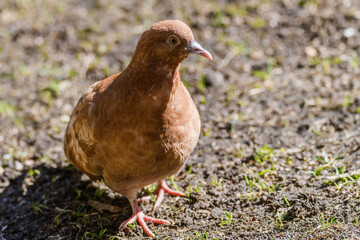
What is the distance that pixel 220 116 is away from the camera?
495 cm

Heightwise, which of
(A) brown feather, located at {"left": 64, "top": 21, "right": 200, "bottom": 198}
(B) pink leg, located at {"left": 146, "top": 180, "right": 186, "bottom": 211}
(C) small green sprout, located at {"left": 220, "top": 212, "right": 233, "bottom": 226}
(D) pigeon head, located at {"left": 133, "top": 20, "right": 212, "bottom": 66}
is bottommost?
(C) small green sprout, located at {"left": 220, "top": 212, "right": 233, "bottom": 226}

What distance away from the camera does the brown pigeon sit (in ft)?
10.3

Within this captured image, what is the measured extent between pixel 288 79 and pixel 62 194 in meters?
2.77

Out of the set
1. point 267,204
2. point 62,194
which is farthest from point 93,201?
point 267,204

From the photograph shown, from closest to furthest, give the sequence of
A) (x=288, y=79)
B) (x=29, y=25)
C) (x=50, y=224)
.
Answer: (x=50, y=224)
(x=288, y=79)
(x=29, y=25)

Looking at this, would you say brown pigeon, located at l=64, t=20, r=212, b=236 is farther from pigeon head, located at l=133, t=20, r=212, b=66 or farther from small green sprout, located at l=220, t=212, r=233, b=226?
small green sprout, located at l=220, t=212, r=233, b=226

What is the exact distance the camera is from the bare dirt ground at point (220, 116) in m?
3.67

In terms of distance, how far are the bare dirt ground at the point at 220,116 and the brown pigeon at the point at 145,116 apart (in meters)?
0.61

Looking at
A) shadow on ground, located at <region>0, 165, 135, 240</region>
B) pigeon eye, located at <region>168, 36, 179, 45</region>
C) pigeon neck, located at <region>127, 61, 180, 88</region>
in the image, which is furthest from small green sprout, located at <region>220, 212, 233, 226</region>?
pigeon eye, located at <region>168, 36, 179, 45</region>

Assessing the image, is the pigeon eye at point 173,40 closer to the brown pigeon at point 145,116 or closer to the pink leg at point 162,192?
the brown pigeon at point 145,116

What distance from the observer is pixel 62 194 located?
168 inches

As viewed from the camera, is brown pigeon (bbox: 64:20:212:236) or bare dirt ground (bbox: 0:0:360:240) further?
bare dirt ground (bbox: 0:0:360:240)

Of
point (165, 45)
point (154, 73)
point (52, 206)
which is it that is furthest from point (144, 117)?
point (52, 206)

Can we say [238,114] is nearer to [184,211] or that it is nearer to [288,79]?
[288,79]
